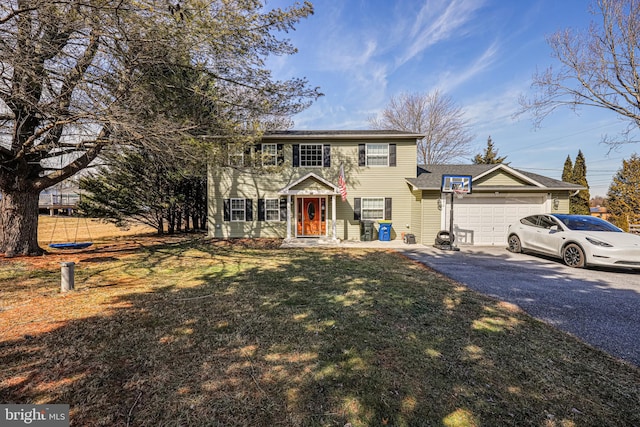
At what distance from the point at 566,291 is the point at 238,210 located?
39.3 ft

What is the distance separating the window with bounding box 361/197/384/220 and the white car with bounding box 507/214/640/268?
5519mm

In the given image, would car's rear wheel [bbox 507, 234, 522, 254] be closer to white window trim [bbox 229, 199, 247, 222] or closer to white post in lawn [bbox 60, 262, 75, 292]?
white window trim [bbox 229, 199, 247, 222]

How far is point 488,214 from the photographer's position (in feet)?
36.6

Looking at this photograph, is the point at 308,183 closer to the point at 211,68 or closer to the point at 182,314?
the point at 211,68

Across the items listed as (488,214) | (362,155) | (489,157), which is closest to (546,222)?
(488,214)

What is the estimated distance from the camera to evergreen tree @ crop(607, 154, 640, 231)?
1450 centimetres

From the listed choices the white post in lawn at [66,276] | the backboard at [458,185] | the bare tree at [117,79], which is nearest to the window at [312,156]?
the bare tree at [117,79]

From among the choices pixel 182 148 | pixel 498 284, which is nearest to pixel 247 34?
pixel 182 148

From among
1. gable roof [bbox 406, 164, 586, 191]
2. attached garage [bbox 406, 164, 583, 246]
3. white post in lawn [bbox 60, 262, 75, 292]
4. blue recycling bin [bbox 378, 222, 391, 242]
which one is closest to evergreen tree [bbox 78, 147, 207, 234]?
white post in lawn [bbox 60, 262, 75, 292]

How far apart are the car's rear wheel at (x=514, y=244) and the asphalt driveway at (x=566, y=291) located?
602 mm

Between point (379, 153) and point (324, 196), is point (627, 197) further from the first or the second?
point (324, 196)

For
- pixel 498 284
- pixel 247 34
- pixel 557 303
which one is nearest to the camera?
pixel 557 303

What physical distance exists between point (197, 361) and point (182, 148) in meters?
5.46

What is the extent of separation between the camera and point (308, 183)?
1188cm
